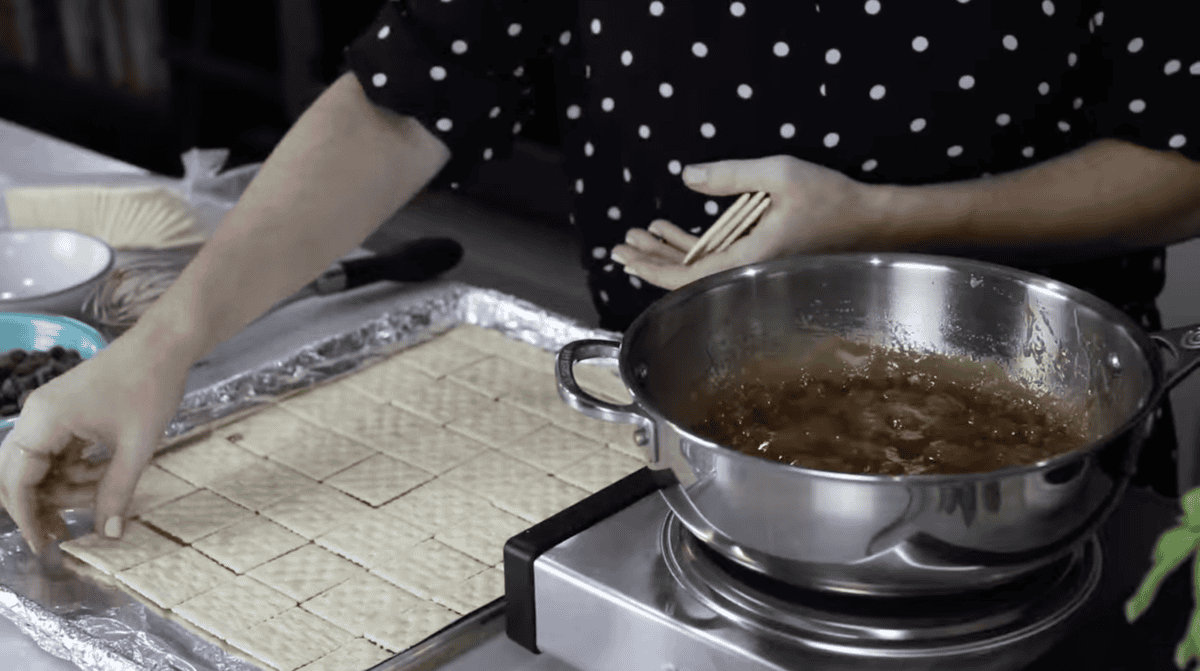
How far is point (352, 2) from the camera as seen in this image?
305 cm

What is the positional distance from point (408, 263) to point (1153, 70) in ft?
2.58

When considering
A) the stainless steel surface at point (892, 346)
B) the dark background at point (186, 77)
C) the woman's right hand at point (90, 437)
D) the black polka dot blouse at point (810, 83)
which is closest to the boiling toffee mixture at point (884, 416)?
the stainless steel surface at point (892, 346)

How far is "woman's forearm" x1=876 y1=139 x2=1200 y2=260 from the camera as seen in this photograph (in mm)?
1077

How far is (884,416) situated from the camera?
0.79 m

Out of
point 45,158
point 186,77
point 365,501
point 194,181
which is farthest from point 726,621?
point 186,77

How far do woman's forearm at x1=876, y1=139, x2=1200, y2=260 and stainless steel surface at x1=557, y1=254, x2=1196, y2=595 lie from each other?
0.78 ft

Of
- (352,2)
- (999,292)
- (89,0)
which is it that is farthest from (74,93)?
(999,292)

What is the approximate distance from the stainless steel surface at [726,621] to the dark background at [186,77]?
199 cm

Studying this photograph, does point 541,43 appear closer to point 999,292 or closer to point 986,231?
point 986,231

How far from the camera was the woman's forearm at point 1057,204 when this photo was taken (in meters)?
1.08

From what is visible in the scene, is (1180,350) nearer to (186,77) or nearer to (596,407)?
(596,407)

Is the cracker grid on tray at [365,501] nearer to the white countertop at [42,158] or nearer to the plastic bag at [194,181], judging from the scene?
the plastic bag at [194,181]

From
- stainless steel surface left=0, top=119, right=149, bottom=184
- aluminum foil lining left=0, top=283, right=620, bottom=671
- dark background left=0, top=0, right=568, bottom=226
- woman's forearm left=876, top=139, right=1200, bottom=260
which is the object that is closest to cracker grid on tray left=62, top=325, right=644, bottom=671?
aluminum foil lining left=0, top=283, right=620, bottom=671

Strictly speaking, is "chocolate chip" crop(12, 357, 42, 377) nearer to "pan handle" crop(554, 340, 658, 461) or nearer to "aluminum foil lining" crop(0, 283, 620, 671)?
"aluminum foil lining" crop(0, 283, 620, 671)
